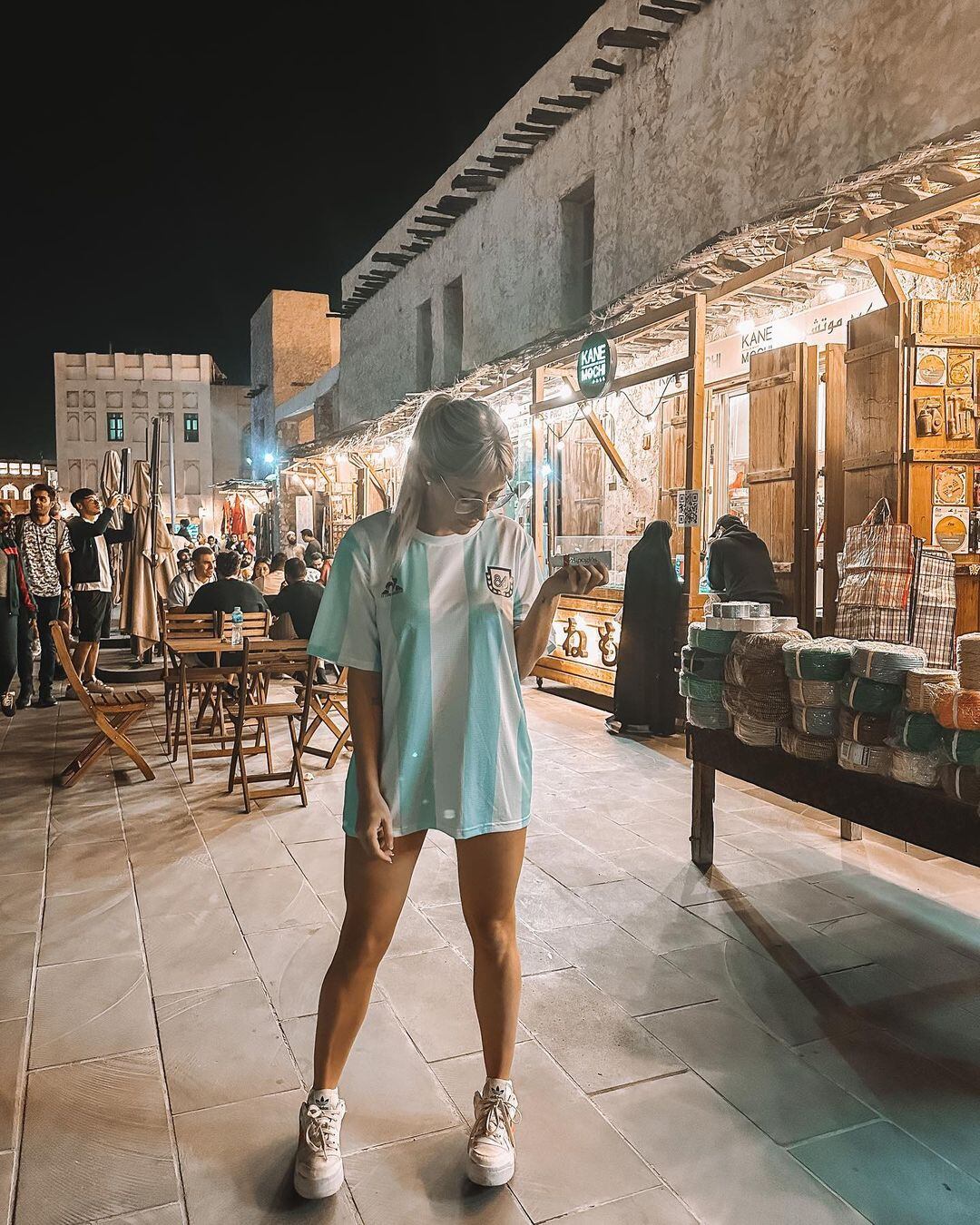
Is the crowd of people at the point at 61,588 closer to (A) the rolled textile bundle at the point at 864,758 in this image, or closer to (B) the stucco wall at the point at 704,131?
(B) the stucco wall at the point at 704,131

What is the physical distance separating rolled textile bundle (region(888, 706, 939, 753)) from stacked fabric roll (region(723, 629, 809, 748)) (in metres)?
0.63

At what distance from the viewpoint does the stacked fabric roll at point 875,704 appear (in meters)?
3.18

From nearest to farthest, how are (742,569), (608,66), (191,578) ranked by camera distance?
(742,569) < (191,578) < (608,66)

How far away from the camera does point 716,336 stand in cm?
921

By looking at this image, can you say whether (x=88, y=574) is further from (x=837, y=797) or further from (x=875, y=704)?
(x=875, y=704)

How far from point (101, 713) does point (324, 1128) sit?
456 cm

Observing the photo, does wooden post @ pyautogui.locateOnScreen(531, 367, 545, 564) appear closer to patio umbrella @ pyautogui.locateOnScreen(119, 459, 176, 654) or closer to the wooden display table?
patio umbrella @ pyautogui.locateOnScreen(119, 459, 176, 654)

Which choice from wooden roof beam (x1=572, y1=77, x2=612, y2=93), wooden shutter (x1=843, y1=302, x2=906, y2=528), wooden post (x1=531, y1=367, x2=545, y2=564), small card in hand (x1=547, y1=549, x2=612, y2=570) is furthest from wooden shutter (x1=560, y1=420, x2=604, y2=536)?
small card in hand (x1=547, y1=549, x2=612, y2=570)

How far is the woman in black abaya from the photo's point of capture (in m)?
7.59

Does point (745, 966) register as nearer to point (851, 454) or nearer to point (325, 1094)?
point (325, 1094)

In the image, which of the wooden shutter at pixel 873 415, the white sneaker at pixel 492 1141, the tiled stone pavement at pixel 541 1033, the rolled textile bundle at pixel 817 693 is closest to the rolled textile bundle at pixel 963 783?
the rolled textile bundle at pixel 817 693

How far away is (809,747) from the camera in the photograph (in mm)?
3574

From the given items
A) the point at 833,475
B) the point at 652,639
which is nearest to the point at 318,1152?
the point at 652,639

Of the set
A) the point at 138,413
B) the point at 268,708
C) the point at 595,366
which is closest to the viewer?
the point at 268,708
